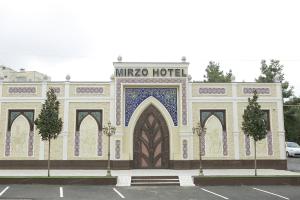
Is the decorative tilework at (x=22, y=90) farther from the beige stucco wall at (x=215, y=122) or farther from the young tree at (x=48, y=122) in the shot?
the beige stucco wall at (x=215, y=122)

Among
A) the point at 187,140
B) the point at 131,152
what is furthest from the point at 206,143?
the point at 131,152

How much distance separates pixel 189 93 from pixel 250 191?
333 inches

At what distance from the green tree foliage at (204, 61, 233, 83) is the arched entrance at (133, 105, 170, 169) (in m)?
17.1

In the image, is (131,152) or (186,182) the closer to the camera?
(186,182)

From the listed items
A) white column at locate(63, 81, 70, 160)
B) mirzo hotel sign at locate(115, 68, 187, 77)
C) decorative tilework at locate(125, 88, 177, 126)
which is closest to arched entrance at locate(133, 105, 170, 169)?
decorative tilework at locate(125, 88, 177, 126)

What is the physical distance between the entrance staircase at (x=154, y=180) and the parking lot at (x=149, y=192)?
2.42 ft

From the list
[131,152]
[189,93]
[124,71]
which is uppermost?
[124,71]

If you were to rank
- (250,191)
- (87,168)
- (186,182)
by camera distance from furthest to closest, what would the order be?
(87,168)
(186,182)
(250,191)

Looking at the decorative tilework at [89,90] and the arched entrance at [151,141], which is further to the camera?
the decorative tilework at [89,90]

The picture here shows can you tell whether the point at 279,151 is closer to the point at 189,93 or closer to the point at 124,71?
the point at 189,93

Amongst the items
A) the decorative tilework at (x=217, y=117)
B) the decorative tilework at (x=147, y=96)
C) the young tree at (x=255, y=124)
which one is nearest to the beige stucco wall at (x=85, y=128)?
the decorative tilework at (x=147, y=96)

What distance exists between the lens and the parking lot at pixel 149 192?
12008 mm

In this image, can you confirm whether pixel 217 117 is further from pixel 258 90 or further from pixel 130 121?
pixel 130 121

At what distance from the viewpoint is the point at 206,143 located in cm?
2053
